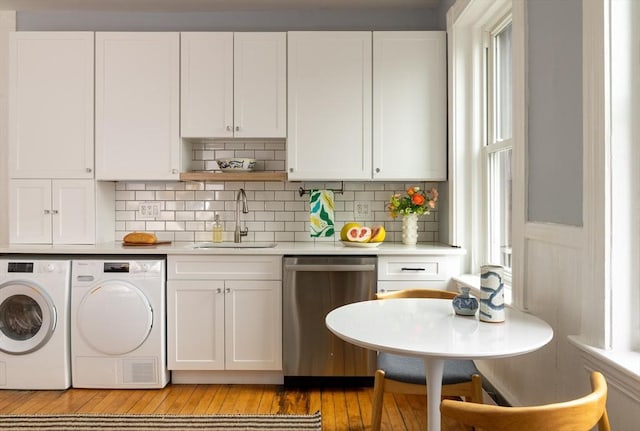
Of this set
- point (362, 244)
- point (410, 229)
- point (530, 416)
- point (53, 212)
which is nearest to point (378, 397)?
point (530, 416)

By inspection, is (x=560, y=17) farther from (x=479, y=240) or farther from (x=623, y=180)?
(x=479, y=240)

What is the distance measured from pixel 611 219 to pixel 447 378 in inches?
33.8

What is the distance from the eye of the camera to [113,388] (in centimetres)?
298

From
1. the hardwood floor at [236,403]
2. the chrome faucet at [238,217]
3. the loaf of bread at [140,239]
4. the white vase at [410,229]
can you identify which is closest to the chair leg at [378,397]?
the hardwood floor at [236,403]

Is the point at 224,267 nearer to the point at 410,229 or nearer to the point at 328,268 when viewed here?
the point at 328,268

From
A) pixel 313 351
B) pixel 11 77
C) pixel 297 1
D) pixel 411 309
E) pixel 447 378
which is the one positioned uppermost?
pixel 297 1

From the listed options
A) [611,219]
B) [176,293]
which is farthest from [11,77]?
[611,219]

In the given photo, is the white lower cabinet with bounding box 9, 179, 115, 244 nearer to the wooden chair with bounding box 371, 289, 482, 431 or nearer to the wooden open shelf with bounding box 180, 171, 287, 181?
the wooden open shelf with bounding box 180, 171, 287, 181

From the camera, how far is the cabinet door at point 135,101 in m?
3.23

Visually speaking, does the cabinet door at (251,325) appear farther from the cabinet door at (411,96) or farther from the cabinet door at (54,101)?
the cabinet door at (54,101)

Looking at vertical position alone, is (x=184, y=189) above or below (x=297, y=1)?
below

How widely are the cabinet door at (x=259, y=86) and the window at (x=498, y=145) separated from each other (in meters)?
1.34

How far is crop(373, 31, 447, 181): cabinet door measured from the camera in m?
3.23

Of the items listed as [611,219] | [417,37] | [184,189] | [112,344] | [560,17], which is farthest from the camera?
[184,189]
